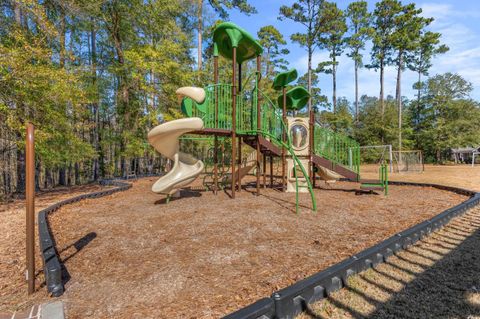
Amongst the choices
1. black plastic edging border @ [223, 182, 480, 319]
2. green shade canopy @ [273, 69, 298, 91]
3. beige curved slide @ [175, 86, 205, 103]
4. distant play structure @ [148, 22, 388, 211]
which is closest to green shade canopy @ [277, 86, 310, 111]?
distant play structure @ [148, 22, 388, 211]

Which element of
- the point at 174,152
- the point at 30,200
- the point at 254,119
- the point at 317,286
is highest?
the point at 254,119

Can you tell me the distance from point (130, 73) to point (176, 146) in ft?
31.7

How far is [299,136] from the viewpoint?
923 centimetres

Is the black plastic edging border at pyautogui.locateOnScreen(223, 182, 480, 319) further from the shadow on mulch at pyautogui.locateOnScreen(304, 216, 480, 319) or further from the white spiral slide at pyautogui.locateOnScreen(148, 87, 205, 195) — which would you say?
the white spiral slide at pyautogui.locateOnScreen(148, 87, 205, 195)

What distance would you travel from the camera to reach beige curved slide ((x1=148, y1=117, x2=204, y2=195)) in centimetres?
650

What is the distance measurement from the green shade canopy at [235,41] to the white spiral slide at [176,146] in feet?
6.69

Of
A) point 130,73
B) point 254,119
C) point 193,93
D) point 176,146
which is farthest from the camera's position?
point 130,73

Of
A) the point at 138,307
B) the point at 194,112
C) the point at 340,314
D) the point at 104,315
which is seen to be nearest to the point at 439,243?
the point at 340,314

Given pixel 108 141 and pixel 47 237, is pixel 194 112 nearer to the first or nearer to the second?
pixel 47 237

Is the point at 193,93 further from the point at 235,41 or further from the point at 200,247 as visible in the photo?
the point at 200,247

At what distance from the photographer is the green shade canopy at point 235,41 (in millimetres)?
7266

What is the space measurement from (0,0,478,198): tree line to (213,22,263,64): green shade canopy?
4582mm

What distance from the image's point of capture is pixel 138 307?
2.24 meters

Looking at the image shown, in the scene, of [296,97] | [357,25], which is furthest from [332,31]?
[296,97]
